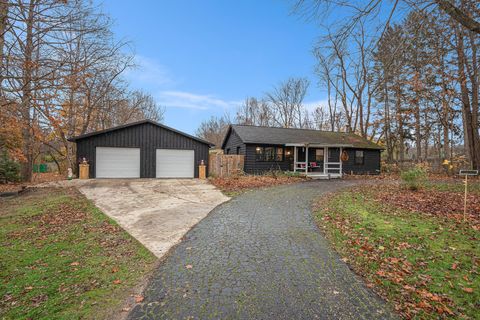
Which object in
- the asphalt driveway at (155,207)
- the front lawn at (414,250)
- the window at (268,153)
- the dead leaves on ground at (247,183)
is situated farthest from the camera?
the window at (268,153)

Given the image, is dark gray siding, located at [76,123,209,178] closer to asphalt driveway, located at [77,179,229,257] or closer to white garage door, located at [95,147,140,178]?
white garage door, located at [95,147,140,178]

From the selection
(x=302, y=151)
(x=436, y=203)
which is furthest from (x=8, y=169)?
(x=436, y=203)

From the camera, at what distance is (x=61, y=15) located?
6.50 metres

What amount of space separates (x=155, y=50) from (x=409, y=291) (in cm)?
1897

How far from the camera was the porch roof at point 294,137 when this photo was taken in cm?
1680

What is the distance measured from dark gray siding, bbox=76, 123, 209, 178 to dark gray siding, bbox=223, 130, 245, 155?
2.85 meters

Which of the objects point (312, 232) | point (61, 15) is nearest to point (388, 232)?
point (312, 232)

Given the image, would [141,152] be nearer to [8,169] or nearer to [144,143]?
[144,143]

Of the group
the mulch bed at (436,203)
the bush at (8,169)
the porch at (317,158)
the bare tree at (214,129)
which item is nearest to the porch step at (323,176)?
the porch at (317,158)

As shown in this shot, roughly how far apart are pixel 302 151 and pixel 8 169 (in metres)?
19.9

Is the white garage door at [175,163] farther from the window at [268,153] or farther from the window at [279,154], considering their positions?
the window at [279,154]

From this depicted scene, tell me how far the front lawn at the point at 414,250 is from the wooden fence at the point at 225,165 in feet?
28.2

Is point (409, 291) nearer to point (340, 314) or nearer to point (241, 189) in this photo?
point (340, 314)

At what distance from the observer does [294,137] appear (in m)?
18.7
